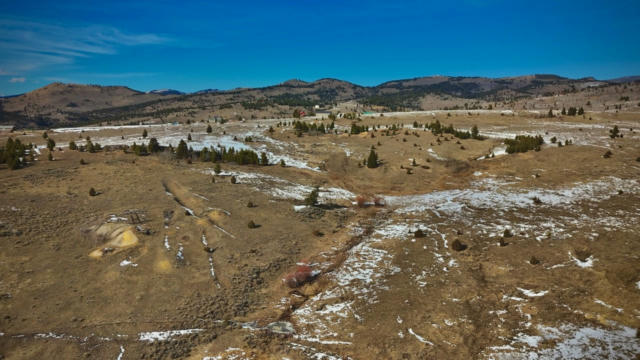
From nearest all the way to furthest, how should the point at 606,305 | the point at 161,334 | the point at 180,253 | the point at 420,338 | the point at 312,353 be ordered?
the point at 312,353 < the point at 420,338 < the point at 161,334 < the point at 606,305 < the point at 180,253

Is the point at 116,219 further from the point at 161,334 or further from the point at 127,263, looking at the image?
the point at 161,334

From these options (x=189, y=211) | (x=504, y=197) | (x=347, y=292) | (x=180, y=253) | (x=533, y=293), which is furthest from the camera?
(x=504, y=197)

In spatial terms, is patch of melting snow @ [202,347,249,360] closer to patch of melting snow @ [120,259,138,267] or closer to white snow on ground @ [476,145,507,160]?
patch of melting snow @ [120,259,138,267]

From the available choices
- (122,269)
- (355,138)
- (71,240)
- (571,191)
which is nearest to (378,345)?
(122,269)

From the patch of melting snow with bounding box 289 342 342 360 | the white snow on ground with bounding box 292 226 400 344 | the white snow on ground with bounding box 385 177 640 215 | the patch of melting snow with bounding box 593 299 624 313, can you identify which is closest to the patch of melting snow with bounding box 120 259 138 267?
the white snow on ground with bounding box 292 226 400 344

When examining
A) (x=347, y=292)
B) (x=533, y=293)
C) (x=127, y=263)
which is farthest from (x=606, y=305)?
(x=127, y=263)
